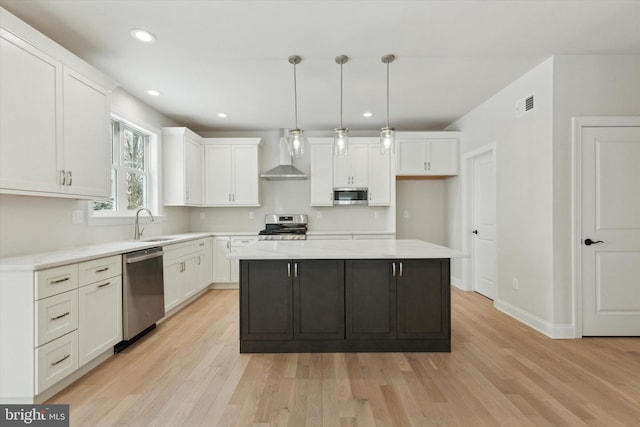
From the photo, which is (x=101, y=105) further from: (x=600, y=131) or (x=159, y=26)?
(x=600, y=131)

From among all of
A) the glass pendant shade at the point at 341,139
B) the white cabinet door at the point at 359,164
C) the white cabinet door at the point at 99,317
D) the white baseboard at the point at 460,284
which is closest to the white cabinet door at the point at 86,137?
the white cabinet door at the point at 99,317

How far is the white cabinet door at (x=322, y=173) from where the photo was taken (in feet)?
16.4

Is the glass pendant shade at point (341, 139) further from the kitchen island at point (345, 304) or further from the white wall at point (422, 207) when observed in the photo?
the white wall at point (422, 207)

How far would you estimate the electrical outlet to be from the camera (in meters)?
2.73

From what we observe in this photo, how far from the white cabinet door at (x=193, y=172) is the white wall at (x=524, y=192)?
13.9 ft

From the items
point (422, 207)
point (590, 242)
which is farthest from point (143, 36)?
point (422, 207)

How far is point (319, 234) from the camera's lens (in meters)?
4.90

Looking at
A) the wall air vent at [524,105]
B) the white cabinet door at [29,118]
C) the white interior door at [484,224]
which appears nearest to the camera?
the white cabinet door at [29,118]

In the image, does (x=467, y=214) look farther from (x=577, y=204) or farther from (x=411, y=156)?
(x=577, y=204)

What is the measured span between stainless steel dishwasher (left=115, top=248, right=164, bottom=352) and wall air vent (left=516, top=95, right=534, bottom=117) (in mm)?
4156

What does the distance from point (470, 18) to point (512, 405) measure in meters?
2.67

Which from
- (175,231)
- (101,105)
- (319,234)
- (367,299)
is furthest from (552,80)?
(175,231)

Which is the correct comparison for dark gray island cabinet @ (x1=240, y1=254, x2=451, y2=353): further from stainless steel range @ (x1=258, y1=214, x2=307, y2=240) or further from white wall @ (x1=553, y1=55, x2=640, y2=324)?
stainless steel range @ (x1=258, y1=214, x2=307, y2=240)

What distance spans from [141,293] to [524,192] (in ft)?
13.2
